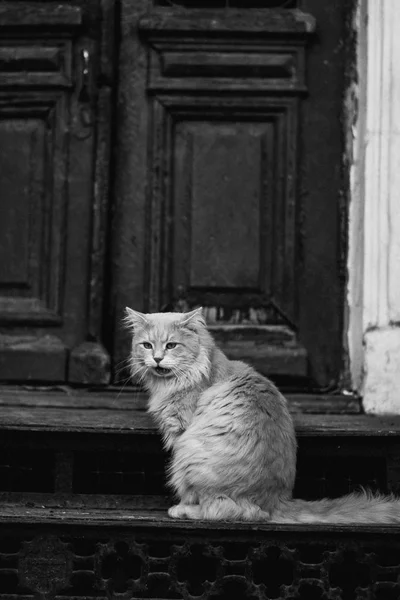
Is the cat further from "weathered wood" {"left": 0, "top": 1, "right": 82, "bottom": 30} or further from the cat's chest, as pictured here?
"weathered wood" {"left": 0, "top": 1, "right": 82, "bottom": 30}

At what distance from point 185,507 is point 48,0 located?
2.65m

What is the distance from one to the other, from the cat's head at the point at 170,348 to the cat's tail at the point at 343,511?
0.66 metres

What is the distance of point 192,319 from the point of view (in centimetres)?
429

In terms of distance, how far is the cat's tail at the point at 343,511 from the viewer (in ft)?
12.6

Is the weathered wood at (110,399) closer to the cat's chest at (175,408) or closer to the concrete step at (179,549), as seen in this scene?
the cat's chest at (175,408)

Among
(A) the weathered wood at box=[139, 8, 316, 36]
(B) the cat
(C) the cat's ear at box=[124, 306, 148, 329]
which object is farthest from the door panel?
(B) the cat

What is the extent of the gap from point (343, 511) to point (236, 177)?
1.79 m

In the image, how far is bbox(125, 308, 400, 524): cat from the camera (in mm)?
3852

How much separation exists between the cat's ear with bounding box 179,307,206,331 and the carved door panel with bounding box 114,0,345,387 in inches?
20.5

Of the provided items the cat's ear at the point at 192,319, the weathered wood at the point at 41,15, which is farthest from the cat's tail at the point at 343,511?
the weathered wood at the point at 41,15

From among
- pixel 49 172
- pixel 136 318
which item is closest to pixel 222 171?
pixel 49 172

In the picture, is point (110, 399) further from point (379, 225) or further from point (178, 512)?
point (379, 225)

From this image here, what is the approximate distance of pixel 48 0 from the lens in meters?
4.99

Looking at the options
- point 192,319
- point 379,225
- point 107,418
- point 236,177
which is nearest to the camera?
point 192,319
